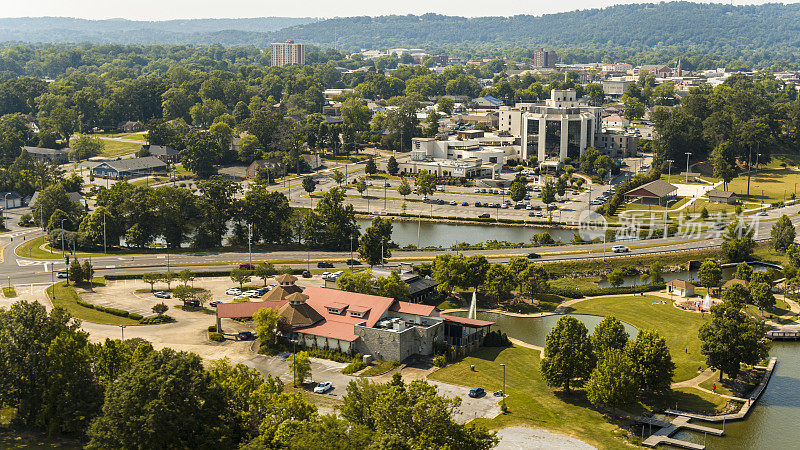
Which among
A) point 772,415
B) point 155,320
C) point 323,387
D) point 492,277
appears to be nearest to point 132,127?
point 155,320

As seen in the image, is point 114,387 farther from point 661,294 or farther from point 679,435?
point 661,294

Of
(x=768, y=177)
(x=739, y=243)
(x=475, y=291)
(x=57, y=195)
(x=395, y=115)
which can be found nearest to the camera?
(x=475, y=291)

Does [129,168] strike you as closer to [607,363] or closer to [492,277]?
[492,277]

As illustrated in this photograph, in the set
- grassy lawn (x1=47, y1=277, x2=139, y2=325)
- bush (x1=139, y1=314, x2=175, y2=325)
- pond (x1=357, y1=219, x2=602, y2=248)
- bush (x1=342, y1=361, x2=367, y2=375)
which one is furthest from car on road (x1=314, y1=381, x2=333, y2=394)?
pond (x1=357, y1=219, x2=602, y2=248)

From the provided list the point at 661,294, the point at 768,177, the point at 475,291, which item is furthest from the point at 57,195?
the point at 768,177

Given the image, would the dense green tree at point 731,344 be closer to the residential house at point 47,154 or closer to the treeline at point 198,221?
the treeline at point 198,221

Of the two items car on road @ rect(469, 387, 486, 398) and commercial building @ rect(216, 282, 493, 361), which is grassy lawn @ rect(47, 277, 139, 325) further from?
car on road @ rect(469, 387, 486, 398)
